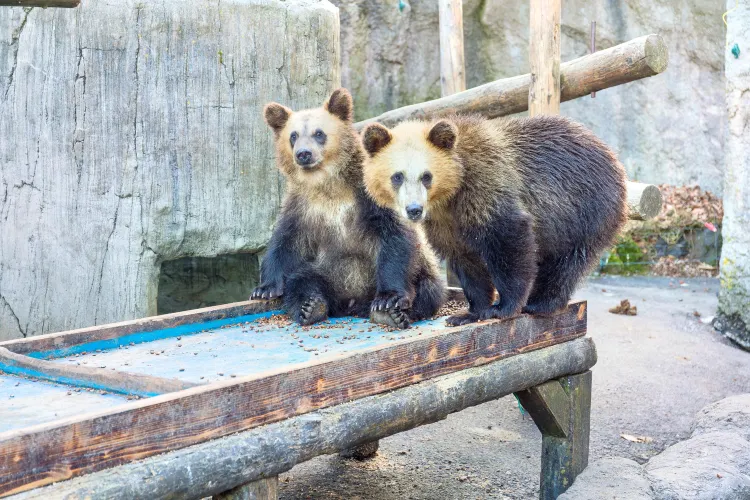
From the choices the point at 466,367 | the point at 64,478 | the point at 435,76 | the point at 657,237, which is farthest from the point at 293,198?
the point at 435,76

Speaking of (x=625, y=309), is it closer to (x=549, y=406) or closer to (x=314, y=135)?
(x=549, y=406)

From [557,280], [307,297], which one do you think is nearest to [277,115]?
[307,297]

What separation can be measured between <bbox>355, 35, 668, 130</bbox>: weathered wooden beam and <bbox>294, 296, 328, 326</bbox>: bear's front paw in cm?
230

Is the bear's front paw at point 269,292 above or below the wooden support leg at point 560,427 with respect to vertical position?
above

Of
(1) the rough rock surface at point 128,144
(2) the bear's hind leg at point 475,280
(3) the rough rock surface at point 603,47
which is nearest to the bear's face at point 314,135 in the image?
(2) the bear's hind leg at point 475,280

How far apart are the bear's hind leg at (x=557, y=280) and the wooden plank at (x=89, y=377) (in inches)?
73.4

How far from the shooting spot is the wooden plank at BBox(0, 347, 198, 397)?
286 cm

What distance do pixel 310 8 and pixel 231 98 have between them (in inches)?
35.4

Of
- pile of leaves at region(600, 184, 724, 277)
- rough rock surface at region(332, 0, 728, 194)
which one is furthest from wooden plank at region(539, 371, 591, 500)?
rough rock surface at region(332, 0, 728, 194)

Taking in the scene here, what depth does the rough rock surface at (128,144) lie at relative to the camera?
5.00 m

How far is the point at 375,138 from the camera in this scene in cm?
392

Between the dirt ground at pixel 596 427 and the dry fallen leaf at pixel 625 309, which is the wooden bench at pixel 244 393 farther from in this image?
the dry fallen leaf at pixel 625 309

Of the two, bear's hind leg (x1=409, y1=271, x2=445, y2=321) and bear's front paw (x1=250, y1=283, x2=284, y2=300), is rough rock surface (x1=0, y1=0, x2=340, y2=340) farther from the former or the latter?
bear's hind leg (x1=409, y1=271, x2=445, y2=321)

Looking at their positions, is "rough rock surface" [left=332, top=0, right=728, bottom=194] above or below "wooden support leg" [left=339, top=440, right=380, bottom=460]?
above
